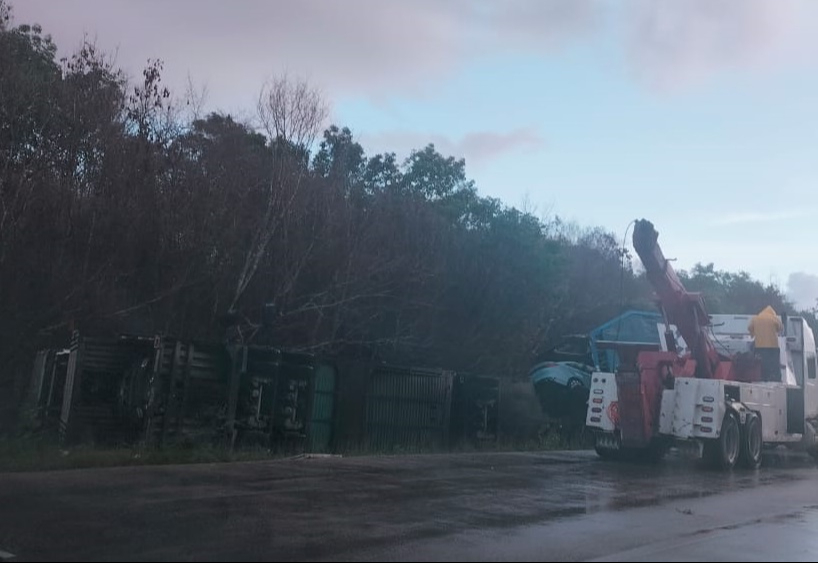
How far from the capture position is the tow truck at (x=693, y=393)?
20.6 m

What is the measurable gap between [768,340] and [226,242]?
1297 centimetres

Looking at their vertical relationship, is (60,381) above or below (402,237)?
below

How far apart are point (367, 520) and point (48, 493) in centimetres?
446

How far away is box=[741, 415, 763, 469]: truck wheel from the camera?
21609 millimetres

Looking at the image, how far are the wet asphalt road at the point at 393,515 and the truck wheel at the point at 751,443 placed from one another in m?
3.13

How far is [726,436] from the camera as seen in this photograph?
20906 millimetres

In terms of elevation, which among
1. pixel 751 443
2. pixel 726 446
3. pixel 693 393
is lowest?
pixel 726 446

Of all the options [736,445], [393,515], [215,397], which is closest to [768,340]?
[736,445]

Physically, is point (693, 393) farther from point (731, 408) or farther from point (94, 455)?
point (94, 455)

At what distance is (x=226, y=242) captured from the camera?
23.3m

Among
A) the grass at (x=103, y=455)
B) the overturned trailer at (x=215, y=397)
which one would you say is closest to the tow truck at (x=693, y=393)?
the overturned trailer at (x=215, y=397)

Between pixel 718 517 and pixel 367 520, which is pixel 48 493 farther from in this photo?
pixel 718 517

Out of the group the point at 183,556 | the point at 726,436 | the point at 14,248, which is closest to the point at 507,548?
the point at 183,556

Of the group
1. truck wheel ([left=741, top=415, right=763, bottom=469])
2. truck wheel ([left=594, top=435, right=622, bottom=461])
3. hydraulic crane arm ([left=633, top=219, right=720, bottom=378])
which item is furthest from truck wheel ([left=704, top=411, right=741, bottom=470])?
truck wheel ([left=594, top=435, right=622, bottom=461])
